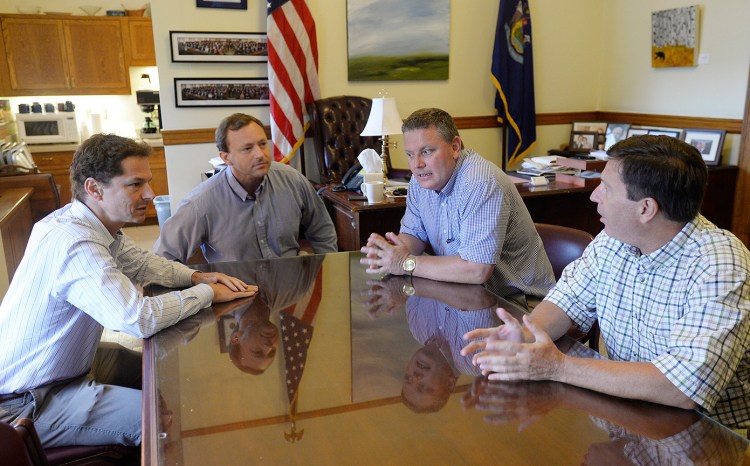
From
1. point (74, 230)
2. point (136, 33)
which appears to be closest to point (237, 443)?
point (74, 230)

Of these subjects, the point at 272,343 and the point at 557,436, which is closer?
the point at 557,436

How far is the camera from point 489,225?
6.67 feet

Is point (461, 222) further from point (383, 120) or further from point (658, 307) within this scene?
point (383, 120)

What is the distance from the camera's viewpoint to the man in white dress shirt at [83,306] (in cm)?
162

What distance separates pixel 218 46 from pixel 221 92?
356 mm

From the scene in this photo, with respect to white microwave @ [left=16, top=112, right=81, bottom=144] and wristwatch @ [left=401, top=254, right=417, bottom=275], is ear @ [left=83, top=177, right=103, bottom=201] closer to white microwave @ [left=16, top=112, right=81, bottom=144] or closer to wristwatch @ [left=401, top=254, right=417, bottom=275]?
wristwatch @ [left=401, top=254, right=417, bottom=275]

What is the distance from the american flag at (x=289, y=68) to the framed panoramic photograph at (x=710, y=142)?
3.12 m

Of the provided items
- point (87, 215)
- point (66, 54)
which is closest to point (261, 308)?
point (87, 215)

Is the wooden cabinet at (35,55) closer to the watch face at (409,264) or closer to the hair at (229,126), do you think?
the hair at (229,126)

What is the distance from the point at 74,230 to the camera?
5.55ft

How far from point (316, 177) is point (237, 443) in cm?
431

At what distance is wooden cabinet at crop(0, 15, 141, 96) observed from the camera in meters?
6.34

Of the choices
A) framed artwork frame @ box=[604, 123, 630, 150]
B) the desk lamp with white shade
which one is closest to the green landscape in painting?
the desk lamp with white shade

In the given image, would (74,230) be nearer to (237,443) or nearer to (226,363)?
(226,363)
